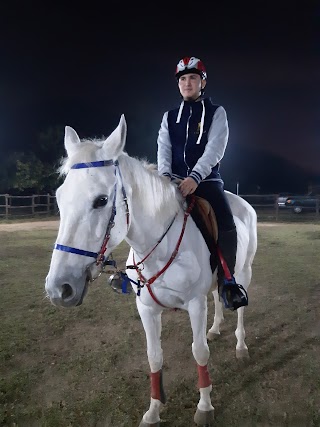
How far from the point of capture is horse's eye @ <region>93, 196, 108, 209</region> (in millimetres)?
2016

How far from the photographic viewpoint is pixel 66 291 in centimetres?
197

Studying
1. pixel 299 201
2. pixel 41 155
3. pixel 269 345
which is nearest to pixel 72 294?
pixel 269 345

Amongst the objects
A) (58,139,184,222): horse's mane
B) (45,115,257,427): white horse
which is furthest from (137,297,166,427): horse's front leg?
(58,139,184,222): horse's mane

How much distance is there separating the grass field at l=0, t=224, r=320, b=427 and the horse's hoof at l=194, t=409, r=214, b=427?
0.23 feet

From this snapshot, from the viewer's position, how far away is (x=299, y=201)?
2269cm

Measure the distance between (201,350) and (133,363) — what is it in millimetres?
1340

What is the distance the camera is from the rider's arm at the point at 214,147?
2.74 metres

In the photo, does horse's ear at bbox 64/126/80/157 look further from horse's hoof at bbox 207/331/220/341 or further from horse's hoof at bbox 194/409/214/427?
horse's hoof at bbox 207/331/220/341

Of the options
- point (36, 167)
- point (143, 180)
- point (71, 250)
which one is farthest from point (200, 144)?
point (36, 167)

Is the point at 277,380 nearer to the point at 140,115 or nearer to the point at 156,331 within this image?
the point at 156,331

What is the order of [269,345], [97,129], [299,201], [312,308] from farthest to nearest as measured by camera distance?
1. [97,129]
2. [299,201]
3. [312,308]
4. [269,345]

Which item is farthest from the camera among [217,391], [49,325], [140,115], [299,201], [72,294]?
[140,115]

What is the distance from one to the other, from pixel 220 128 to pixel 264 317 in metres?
3.44

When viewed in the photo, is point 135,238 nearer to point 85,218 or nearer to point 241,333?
point 85,218
